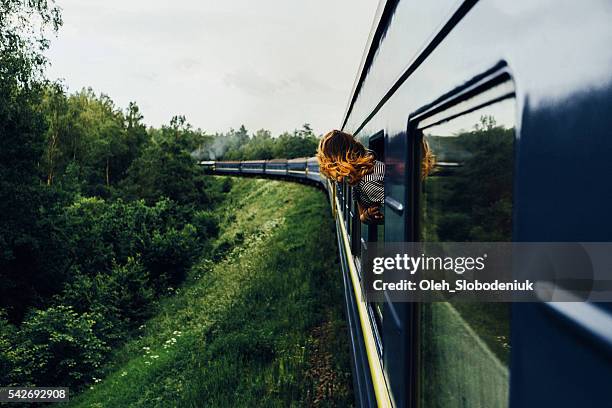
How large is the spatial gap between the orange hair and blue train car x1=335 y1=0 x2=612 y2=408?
0.52 m

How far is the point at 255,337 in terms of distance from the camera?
765 cm

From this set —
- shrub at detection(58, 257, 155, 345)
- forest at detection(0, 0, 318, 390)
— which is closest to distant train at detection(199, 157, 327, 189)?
forest at detection(0, 0, 318, 390)

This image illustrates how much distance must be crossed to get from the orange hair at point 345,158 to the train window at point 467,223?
786mm

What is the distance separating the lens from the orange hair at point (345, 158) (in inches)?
98.3

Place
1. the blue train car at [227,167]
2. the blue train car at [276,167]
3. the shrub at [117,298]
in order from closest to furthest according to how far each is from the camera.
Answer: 1. the shrub at [117,298]
2. the blue train car at [276,167]
3. the blue train car at [227,167]

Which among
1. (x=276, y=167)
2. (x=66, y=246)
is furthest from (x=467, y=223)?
(x=276, y=167)

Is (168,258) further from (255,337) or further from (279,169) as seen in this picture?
(255,337)

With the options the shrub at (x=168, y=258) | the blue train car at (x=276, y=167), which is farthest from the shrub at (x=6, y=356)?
the blue train car at (x=276, y=167)

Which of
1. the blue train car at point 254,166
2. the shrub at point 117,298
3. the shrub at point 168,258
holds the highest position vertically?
the blue train car at point 254,166

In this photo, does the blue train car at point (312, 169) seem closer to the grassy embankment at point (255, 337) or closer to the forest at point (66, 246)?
the grassy embankment at point (255, 337)

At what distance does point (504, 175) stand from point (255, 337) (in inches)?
277

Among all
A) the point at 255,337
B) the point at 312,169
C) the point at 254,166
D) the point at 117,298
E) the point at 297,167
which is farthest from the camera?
the point at 254,166

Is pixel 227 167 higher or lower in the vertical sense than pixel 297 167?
higher

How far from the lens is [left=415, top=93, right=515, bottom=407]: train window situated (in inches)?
39.8
